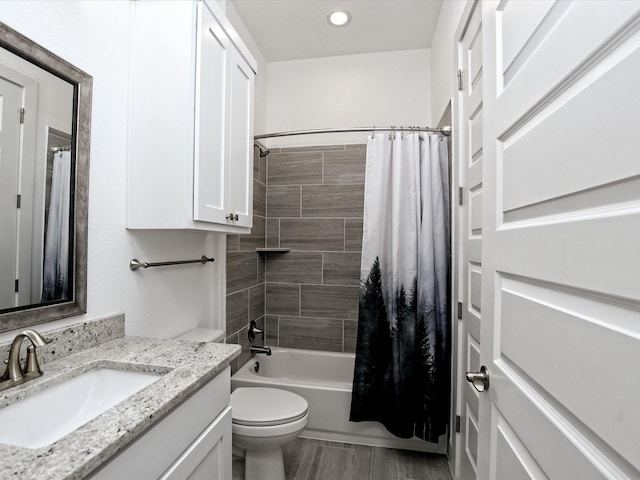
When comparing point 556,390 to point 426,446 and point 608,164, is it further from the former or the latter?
point 426,446

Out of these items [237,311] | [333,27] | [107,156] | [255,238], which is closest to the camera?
[107,156]

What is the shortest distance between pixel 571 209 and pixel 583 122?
0.14 meters

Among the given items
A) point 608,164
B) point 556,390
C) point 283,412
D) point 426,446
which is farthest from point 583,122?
point 426,446

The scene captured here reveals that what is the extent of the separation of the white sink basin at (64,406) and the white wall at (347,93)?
2.20 metres

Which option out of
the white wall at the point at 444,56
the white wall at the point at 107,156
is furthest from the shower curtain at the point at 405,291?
the white wall at the point at 107,156

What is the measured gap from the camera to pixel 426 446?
1952mm

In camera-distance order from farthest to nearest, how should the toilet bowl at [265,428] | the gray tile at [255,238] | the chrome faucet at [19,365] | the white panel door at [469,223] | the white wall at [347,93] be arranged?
the white wall at [347,93] < the gray tile at [255,238] < the toilet bowl at [265,428] < the white panel door at [469,223] < the chrome faucet at [19,365]

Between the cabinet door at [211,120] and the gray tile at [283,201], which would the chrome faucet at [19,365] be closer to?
the cabinet door at [211,120]

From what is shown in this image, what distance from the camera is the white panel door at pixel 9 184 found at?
893 millimetres

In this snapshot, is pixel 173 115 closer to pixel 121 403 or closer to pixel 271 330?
pixel 121 403

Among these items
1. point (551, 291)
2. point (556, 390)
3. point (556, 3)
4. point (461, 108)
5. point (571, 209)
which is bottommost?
point (556, 390)

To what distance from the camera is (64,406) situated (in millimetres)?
878

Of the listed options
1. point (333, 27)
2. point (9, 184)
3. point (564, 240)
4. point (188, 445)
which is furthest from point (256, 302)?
point (564, 240)

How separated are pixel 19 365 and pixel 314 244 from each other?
202cm
